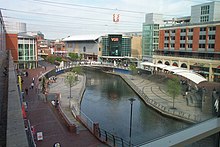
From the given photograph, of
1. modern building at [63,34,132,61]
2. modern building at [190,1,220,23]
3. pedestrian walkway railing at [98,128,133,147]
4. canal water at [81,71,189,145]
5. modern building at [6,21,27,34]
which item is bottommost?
canal water at [81,71,189,145]

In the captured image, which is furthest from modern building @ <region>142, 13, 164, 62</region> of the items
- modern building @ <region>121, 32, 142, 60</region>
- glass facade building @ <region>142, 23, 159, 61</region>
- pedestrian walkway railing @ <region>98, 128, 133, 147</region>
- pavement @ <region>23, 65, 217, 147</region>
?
pedestrian walkway railing @ <region>98, 128, 133, 147</region>

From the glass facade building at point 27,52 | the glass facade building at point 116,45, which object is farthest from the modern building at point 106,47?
the glass facade building at point 27,52

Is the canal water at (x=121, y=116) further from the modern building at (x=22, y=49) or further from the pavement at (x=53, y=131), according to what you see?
the modern building at (x=22, y=49)

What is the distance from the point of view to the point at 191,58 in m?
11.2

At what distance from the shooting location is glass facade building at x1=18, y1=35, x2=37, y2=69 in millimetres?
14086

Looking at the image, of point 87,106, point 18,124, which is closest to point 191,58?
point 87,106

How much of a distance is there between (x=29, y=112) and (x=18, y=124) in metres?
4.80

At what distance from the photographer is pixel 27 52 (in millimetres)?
14469

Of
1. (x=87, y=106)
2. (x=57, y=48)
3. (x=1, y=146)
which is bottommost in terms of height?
(x=87, y=106)

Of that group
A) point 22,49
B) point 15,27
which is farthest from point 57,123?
point 15,27

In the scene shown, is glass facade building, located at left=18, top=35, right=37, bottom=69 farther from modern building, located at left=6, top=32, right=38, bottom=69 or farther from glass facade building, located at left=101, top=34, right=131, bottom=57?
glass facade building, located at left=101, top=34, right=131, bottom=57

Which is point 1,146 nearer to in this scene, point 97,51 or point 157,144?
point 157,144

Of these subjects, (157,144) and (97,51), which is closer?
(157,144)

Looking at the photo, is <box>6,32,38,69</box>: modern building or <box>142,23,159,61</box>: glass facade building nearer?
A: <box>6,32,38,69</box>: modern building
